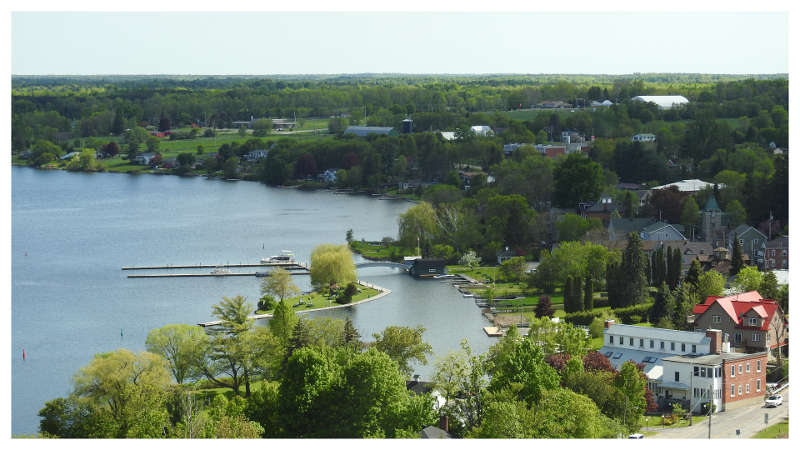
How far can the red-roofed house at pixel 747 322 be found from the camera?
49.1ft

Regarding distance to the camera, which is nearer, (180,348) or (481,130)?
(180,348)

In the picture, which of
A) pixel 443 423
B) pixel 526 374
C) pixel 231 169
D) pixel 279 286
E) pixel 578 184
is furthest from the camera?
pixel 231 169

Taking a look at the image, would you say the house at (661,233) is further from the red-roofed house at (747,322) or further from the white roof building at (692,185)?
the red-roofed house at (747,322)

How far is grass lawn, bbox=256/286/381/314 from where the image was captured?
63.0ft

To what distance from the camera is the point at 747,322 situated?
1515 cm

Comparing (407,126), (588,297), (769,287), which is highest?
(769,287)

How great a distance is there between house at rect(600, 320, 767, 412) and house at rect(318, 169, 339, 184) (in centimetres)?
2499

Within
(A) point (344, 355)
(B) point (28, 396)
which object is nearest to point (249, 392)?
(A) point (344, 355)

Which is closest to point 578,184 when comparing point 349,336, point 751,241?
point 751,241

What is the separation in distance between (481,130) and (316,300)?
26.1 meters

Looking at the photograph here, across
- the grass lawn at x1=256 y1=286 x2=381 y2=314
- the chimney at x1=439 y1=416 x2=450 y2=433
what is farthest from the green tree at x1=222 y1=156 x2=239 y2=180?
the chimney at x1=439 y1=416 x2=450 y2=433

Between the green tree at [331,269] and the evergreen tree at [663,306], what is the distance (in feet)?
18.8

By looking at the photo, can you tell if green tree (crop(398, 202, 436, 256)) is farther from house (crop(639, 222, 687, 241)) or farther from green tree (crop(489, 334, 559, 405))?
green tree (crop(489, 334, 559, 405))

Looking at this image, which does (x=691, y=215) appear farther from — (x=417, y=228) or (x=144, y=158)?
(x=144, y=158)
